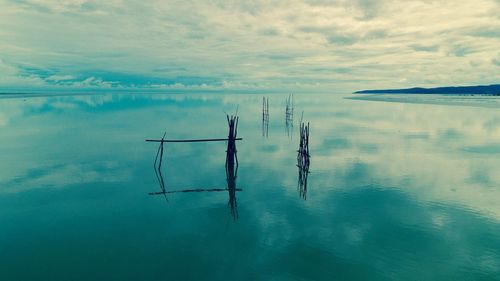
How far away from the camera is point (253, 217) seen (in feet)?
41.1

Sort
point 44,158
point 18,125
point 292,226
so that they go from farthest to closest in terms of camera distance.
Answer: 1. point 18,125
2. point 44,158
3. point 292,226

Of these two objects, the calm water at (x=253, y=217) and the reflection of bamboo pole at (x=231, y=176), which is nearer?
the calm water at (x=253, y=217)

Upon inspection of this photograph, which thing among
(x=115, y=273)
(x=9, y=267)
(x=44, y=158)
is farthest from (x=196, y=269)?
(x=44, y=158)

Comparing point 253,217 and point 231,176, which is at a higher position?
point 231,176

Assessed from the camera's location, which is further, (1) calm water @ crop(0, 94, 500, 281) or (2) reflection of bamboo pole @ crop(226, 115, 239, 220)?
(2) reflection of bamboo pole @ crop(226, 115, 239, 220)

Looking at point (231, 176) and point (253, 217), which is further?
point (231, 176)

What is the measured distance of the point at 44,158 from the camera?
71.7ft

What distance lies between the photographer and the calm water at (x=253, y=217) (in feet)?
29.5

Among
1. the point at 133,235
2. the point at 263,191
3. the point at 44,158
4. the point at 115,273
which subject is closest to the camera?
the point at 115,273

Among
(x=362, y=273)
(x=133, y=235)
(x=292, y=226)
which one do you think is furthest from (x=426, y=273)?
(x=133, y=235)

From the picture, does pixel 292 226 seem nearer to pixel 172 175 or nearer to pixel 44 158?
pixel 172 175

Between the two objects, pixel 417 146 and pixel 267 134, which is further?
pixel 267 134

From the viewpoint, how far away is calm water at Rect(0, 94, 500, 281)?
8977mm

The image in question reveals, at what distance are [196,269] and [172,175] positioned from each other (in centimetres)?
998
